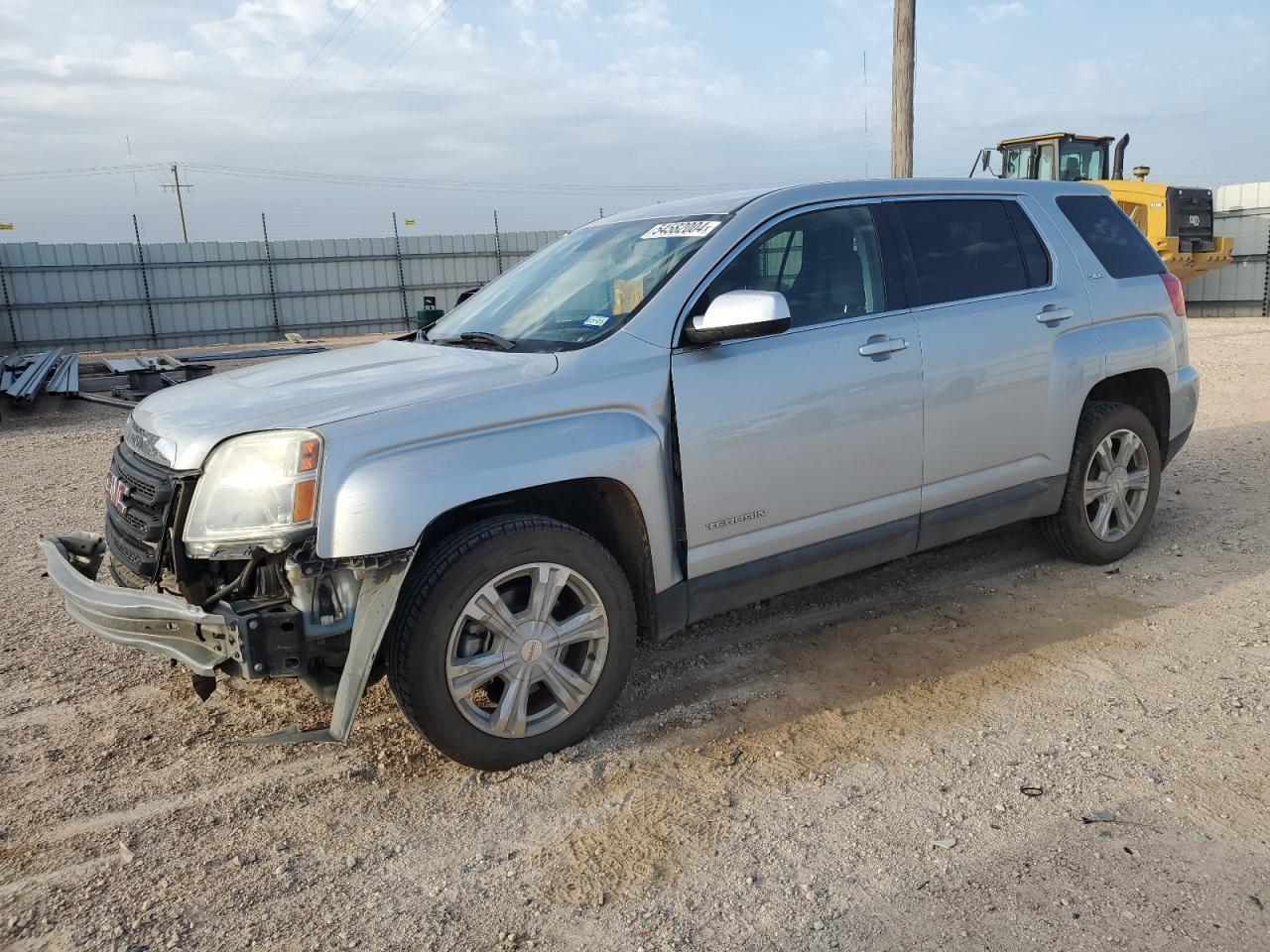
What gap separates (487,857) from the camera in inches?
109

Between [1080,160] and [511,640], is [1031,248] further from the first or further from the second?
[1080,160]

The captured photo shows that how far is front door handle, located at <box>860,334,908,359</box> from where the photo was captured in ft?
12.5

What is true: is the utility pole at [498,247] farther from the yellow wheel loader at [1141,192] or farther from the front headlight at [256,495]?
the front headlight at [256,495]

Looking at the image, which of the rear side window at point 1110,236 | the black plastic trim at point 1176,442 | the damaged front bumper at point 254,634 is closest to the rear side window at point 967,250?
the rear side window at point 1110,236

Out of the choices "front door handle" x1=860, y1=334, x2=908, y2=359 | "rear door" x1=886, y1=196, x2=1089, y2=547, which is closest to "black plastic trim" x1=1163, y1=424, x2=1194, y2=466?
"rear door" x1=886, y1=196, x2=1089, y2=547

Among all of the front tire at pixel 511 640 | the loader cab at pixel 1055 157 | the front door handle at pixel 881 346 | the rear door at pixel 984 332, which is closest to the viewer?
the front tire at pixel 511 640

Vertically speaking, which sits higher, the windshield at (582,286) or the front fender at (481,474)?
the windshield at (582,286)

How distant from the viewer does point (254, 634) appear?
2.76 meters

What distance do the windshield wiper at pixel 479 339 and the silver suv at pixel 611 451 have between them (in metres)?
0.02

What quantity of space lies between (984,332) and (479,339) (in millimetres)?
2164

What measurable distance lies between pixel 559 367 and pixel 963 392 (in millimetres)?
1856

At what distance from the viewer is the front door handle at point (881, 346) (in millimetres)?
3795

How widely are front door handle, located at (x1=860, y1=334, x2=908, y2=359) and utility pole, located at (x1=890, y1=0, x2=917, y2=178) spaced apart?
31.6 feet

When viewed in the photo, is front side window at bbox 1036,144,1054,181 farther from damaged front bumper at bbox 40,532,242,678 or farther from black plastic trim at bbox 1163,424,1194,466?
damaged front bumper at bbox 40,532,242,678
